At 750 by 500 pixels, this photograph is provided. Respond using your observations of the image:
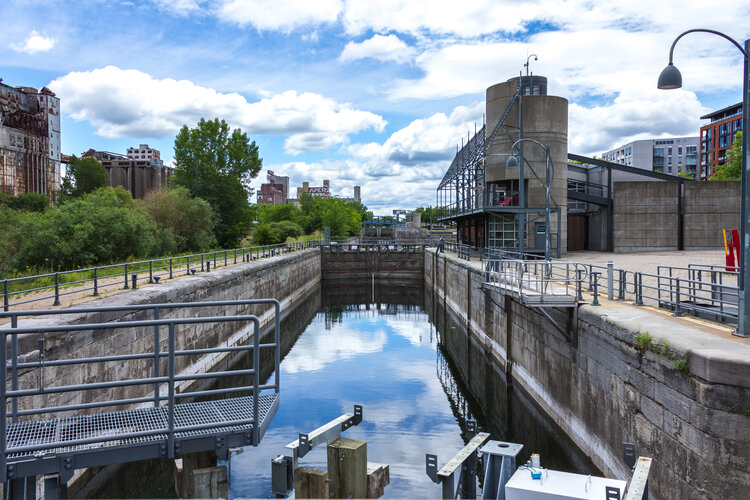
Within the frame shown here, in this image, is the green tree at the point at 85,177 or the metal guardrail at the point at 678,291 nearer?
the metal guardrail at the point at 678,291

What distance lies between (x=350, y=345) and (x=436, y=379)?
6.54 m

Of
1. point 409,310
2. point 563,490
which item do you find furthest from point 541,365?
point 409,310

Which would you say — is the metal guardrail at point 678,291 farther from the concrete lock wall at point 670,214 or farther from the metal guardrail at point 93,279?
the concrete lock wall at point 670,214

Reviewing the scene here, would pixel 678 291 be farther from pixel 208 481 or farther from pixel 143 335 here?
pixel 143 335

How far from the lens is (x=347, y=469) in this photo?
6.06m

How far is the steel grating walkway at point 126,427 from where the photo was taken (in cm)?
441

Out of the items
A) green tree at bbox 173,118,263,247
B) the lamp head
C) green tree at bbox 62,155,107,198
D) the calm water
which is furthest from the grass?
green tree at bbox 62,155,107,198

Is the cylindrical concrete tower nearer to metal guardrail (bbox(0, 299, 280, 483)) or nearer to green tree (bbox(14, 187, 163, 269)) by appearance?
green tree (bbox(14, 187, 163, 269))

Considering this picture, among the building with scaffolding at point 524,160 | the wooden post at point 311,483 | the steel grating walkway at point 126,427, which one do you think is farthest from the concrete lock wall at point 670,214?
the steel grating walkway at point 126,427

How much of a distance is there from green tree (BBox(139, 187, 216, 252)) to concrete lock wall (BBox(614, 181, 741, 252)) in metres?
31.1

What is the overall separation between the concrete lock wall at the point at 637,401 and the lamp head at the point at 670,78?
4.12 m

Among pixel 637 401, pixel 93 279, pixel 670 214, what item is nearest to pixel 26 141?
pixel 93 279

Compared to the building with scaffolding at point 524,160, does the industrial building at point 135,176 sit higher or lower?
higher

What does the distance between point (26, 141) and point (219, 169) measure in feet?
147
